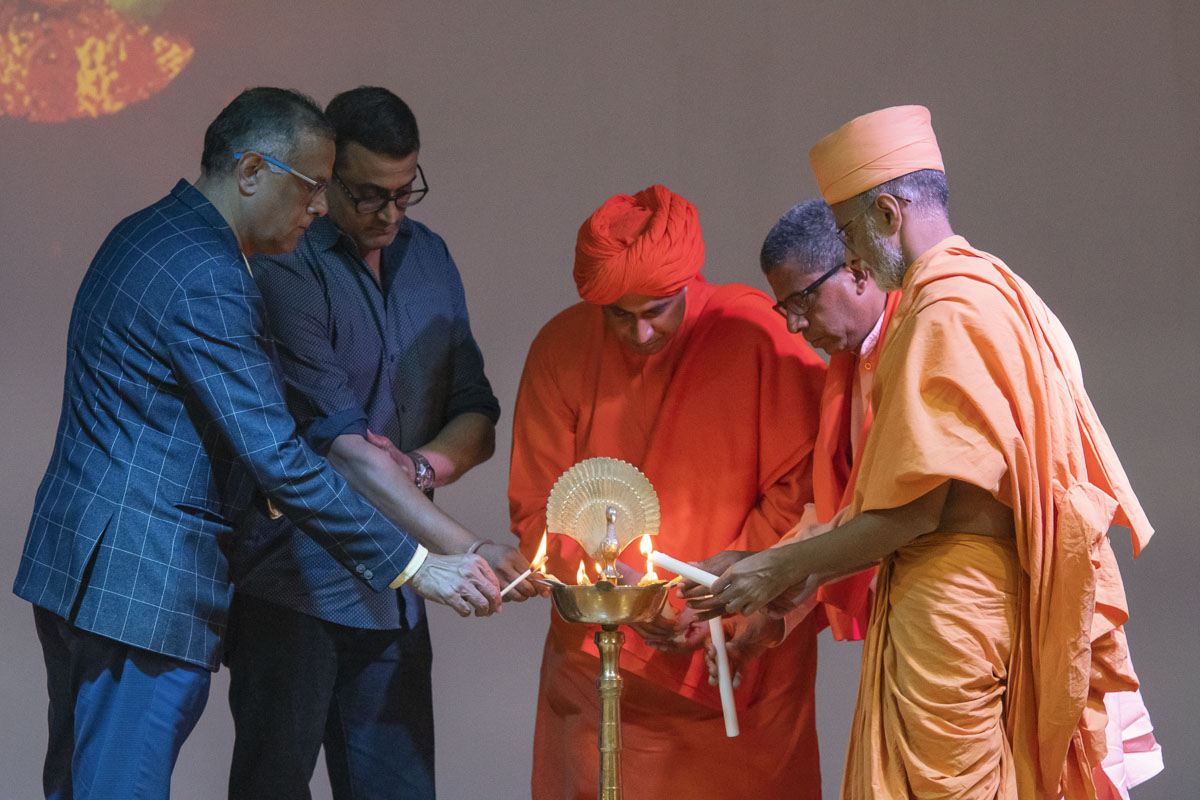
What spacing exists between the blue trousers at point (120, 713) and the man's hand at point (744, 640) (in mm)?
1185

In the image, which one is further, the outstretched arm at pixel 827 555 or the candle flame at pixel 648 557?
the candle flame at pixel 648 557

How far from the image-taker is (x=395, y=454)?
3375 mm

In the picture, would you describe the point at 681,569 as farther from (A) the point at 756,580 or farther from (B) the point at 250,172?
(B) the point at 250,172

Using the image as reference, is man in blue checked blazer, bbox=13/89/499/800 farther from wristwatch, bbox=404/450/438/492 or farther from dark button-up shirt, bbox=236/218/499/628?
wristwatch, bbox=404/450/438/492

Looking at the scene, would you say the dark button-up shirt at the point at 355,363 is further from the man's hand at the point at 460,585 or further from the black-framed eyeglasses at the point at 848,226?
the black-framed eyeglasses at the point at 848,226

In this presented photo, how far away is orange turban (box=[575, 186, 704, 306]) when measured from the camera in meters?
3.13

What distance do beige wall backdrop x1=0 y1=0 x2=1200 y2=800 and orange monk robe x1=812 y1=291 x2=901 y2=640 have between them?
A: 197cm

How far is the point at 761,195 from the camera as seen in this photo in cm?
511

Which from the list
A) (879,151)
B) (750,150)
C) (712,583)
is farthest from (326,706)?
(750,150)

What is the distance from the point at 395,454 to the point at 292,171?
78 cm

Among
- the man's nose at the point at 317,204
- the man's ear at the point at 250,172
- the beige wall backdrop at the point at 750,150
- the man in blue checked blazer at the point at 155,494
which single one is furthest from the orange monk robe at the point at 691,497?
the beige wall backdrop at the point at 750,150

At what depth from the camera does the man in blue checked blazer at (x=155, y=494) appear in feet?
8.86

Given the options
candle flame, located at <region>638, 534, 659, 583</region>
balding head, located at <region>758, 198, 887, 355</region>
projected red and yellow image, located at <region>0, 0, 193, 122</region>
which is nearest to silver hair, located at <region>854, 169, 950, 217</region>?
balding head, located at <region>758, 198, 887, 355</region>

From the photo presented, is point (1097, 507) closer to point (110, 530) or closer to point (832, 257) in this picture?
point (832, 257)
